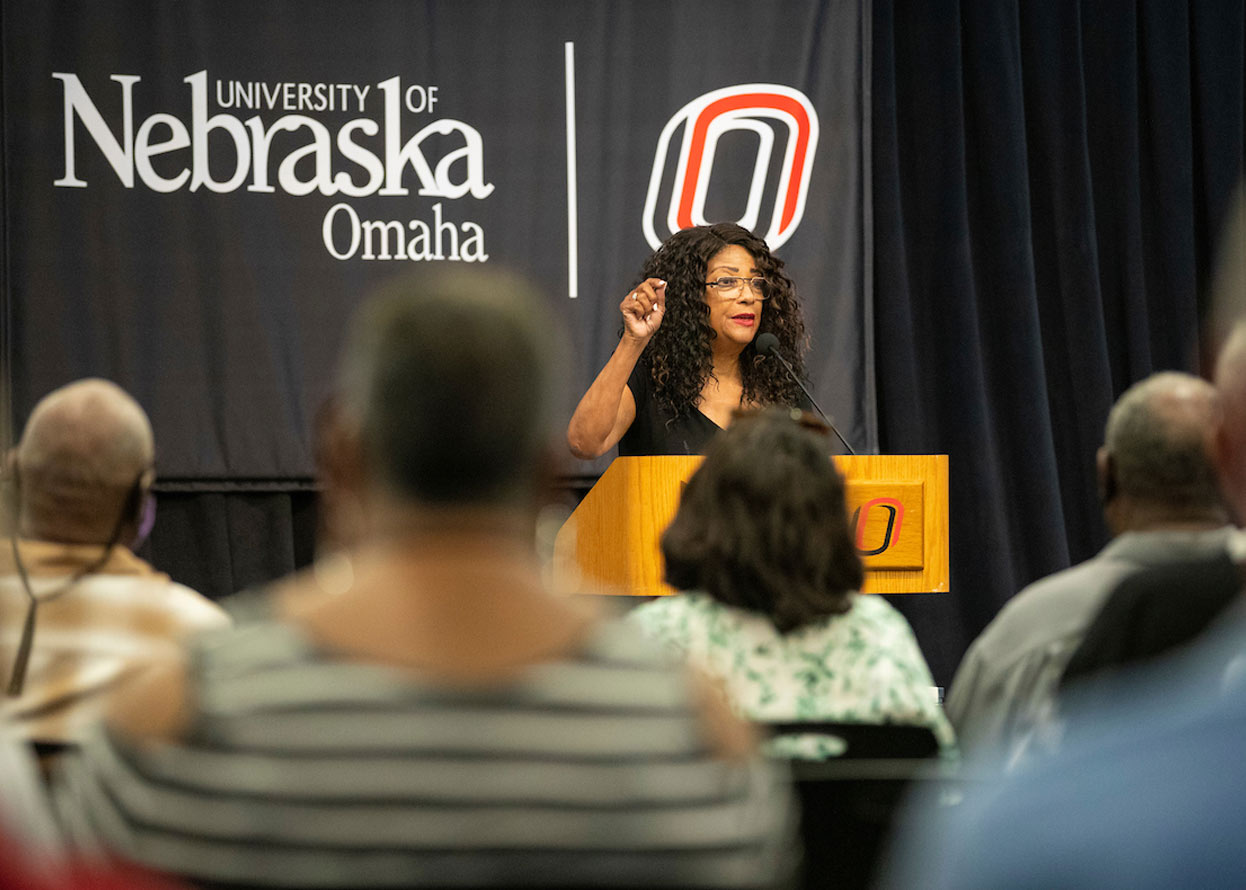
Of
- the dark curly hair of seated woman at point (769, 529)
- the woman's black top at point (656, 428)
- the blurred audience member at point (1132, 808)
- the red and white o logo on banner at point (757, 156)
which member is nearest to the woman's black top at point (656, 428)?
the woman's black top at point (656, 428)

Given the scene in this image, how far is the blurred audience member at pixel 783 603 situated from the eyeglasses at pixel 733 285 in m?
1.80

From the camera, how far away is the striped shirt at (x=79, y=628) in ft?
5.97

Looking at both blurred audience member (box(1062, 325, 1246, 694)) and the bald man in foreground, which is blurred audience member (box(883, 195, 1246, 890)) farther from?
the bald man in foreground

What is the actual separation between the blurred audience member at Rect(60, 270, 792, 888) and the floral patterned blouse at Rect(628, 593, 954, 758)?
0.86m

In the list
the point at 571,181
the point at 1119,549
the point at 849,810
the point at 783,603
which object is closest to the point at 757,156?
the point at 571,181

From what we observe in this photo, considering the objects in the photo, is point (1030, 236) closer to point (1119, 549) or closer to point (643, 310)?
point (643, 310)

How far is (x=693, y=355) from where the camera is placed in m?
3.67

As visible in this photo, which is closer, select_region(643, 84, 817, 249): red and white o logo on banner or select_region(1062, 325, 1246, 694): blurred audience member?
select_region(1062, 325, 1246, 694): blurred audience member

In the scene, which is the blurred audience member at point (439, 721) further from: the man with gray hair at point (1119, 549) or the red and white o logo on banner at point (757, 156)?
the red and white o logo on banner at point (757, 156)

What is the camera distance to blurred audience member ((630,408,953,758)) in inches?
71.7

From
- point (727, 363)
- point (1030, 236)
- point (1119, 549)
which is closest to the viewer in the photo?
point (1119, 549)

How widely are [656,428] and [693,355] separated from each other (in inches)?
8.7

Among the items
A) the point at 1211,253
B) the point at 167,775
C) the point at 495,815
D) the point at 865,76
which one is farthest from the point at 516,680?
the point at 1211,253

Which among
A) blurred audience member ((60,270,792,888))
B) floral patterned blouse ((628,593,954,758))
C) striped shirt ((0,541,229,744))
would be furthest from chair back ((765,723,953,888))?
striped shirt ((0,541,229,744))
